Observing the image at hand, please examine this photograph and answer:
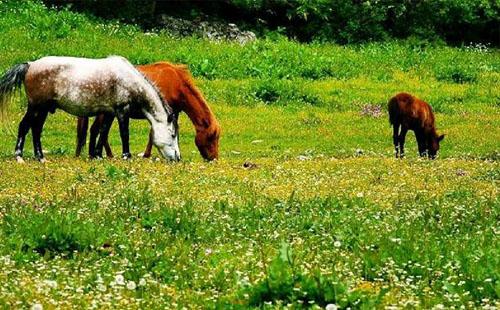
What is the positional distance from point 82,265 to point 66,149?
595 inches

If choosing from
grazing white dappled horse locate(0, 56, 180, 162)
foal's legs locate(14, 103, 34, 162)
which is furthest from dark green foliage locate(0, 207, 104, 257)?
foal's legs locate(14, 103, 34, 162)

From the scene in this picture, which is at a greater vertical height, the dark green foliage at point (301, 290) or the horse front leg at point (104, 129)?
the dark green foliage at point (301, 290)

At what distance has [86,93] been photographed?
19.6 metres

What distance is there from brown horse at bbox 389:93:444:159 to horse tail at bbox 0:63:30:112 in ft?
32.7

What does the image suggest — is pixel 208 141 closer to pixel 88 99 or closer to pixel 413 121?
pixel 88 99

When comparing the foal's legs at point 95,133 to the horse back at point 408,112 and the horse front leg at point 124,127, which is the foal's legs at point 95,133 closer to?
the horse front leg at point 124,127

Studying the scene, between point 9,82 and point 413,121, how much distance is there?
10.7 meters

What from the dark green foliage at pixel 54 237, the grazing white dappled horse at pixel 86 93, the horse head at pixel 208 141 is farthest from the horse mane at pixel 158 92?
the dark green foliage at pixel 54 237

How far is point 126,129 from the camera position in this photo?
20.2 m

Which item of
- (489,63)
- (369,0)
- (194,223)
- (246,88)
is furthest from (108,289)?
(369,0)

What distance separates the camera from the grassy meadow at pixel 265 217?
752 cm

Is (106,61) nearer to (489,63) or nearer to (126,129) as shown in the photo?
(126,129)

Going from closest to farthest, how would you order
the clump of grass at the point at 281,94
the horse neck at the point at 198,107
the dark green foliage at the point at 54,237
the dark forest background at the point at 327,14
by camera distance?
the dark green foliage at the point at 54,237 < the horse neck at the point at 198,107 < the clump of grass at the point at 281,94 < the dark forest background at the point at 327,14

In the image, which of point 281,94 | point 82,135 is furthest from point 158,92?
point 281,94
